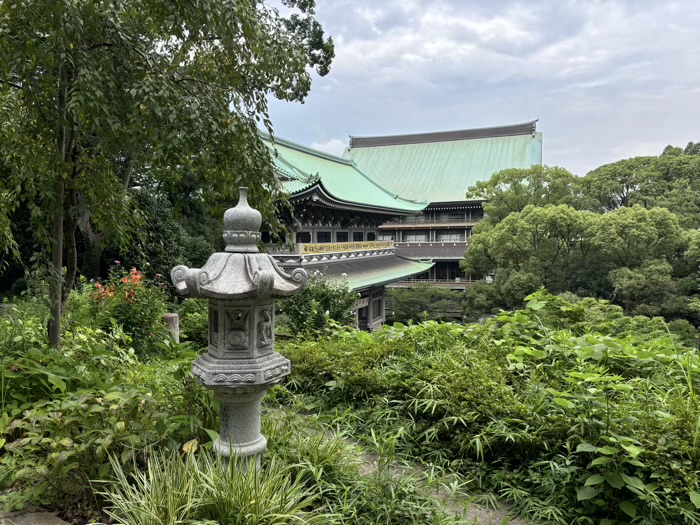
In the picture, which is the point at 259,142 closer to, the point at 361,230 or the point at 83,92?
the point at 83,92

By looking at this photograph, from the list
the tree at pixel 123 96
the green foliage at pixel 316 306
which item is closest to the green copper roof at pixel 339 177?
the green foliage at pixel 316 306

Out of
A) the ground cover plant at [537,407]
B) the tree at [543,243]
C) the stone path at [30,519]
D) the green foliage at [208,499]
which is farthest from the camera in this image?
the tree at [543,243]

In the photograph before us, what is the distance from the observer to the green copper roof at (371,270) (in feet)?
45.8

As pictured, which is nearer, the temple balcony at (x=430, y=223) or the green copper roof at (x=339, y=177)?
the green copper roof at (x=339, y=177)

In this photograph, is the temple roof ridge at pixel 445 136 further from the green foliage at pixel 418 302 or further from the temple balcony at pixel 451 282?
the green foliage at pixel 418 302

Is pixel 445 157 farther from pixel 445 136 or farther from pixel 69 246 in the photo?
pixel 69 246

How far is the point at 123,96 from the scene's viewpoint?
321 cm

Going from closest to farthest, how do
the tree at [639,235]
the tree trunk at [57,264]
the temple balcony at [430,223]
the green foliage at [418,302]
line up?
1. the tree trunk at [57,264]
2. the tree at [639,235]
3. the green foliage at [418,302]
4. the temple balcony at [430,223]

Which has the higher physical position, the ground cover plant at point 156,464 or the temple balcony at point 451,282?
the ground cover plant at point 156,464

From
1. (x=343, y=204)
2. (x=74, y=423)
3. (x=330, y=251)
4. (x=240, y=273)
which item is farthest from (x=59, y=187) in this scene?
(x=343, y=204)

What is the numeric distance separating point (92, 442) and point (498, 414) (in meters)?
2.68

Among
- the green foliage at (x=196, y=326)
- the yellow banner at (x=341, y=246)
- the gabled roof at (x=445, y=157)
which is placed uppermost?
the gabled roof at (x=445, y=157)

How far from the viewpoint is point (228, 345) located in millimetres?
2391

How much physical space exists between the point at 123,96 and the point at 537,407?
389 cm
